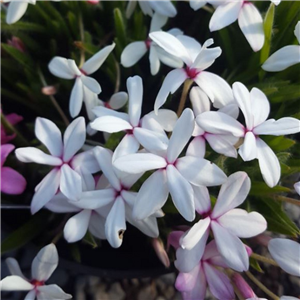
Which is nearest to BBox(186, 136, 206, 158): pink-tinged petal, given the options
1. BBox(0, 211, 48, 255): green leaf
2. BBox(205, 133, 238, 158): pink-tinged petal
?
BBox(205, 133, 238, 158): pink-tinged petal

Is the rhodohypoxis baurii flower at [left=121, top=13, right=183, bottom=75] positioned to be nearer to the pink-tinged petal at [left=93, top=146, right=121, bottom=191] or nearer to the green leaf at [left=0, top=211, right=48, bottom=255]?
the pink-tinged petal at [left=93, top=146, right=121, bottom=191]

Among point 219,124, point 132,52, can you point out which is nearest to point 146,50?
point 132,52

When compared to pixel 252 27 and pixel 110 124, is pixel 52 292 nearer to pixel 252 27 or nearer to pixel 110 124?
pixel 110 124

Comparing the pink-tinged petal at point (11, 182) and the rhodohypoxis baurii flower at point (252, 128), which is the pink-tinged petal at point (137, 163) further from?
the pink-tinged petal at point (11, 182)

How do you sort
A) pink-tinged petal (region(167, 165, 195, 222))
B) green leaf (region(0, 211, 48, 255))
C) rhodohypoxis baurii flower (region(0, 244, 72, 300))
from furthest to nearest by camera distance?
green leaf (region(0, 211, 48, 255))
rhodohypoxis baurii flower (region(0, 244, 72, 300))
pink-tinged petal (region(167, 165, 195, 222))

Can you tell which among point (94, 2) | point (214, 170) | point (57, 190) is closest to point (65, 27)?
point (94, 2)

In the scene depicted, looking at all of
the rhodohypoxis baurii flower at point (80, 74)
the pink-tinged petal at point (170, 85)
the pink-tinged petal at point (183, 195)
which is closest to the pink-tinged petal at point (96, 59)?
the rhodohypoxis baurii flower at point (80, 74)

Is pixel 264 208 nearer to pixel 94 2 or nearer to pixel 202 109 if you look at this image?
pixel 202 109
